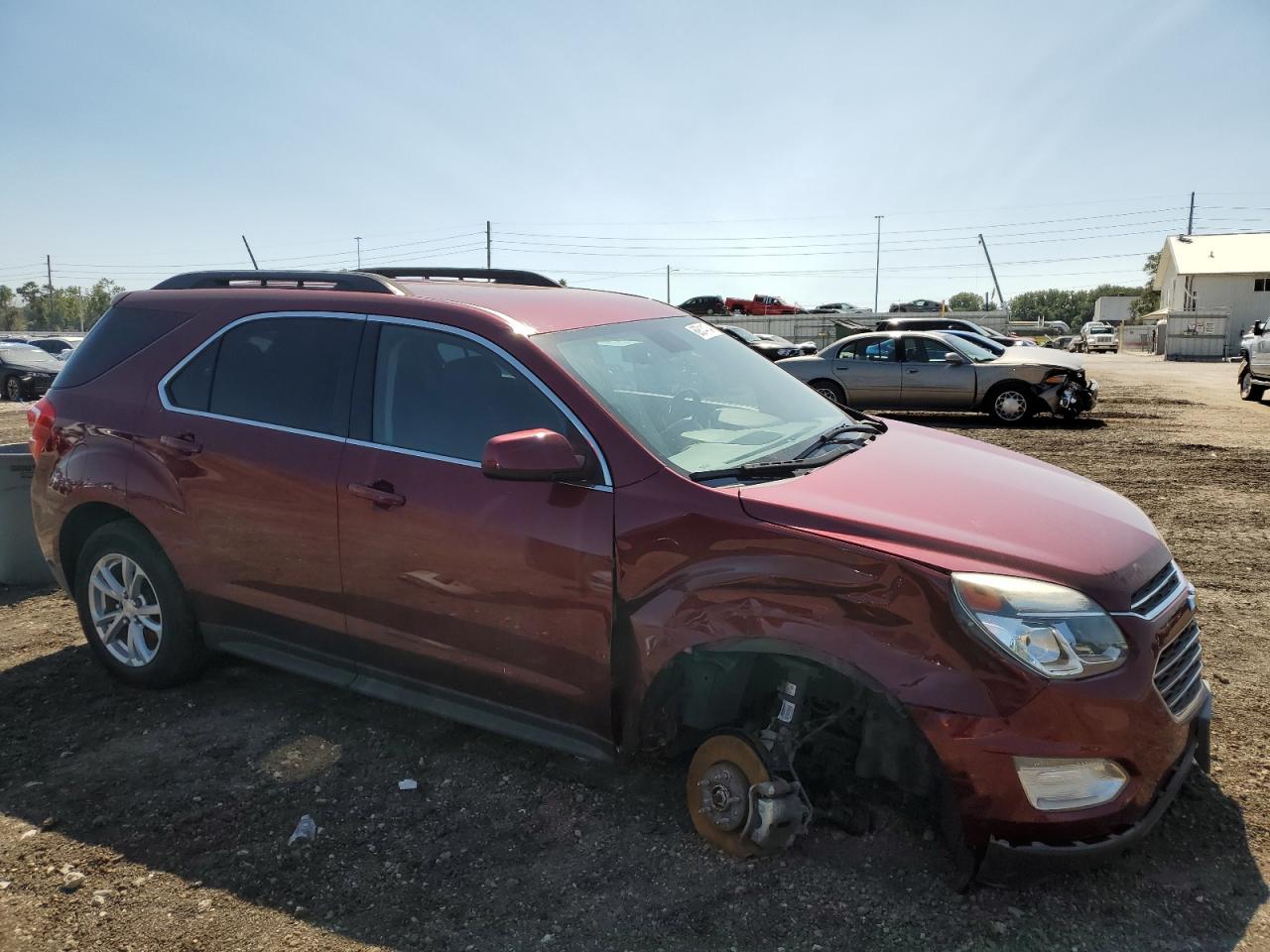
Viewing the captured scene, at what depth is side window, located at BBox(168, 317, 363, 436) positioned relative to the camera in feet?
12.1

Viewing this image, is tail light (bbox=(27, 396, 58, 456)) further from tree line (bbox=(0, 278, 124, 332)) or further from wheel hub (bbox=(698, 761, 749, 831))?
tree line (bbox=(0, 278, 124, 332))

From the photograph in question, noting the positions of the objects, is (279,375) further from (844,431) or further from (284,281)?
(844,431)

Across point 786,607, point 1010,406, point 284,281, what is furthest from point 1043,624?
point 1010,406

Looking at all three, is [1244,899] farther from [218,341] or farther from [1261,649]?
[218,341]

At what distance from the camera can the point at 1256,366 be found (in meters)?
17.1

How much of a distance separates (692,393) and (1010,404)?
41.6 feet

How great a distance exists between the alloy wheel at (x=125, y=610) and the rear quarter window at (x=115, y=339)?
0.90m

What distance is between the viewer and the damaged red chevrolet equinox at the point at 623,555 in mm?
2537

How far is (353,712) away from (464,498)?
146 cm

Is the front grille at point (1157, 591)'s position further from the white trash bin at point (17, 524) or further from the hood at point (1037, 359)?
the hood at point (1037, 359)

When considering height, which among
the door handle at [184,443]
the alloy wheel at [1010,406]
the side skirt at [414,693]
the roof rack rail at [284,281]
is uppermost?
the roof rack rail at [284,281]

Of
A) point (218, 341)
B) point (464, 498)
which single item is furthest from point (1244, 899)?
point (218, 341)

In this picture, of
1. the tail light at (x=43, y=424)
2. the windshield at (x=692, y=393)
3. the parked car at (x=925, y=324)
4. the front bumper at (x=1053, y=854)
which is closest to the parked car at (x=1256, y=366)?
the parked car at (x=925, y=324)

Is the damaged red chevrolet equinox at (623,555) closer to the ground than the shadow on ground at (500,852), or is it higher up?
higher up
